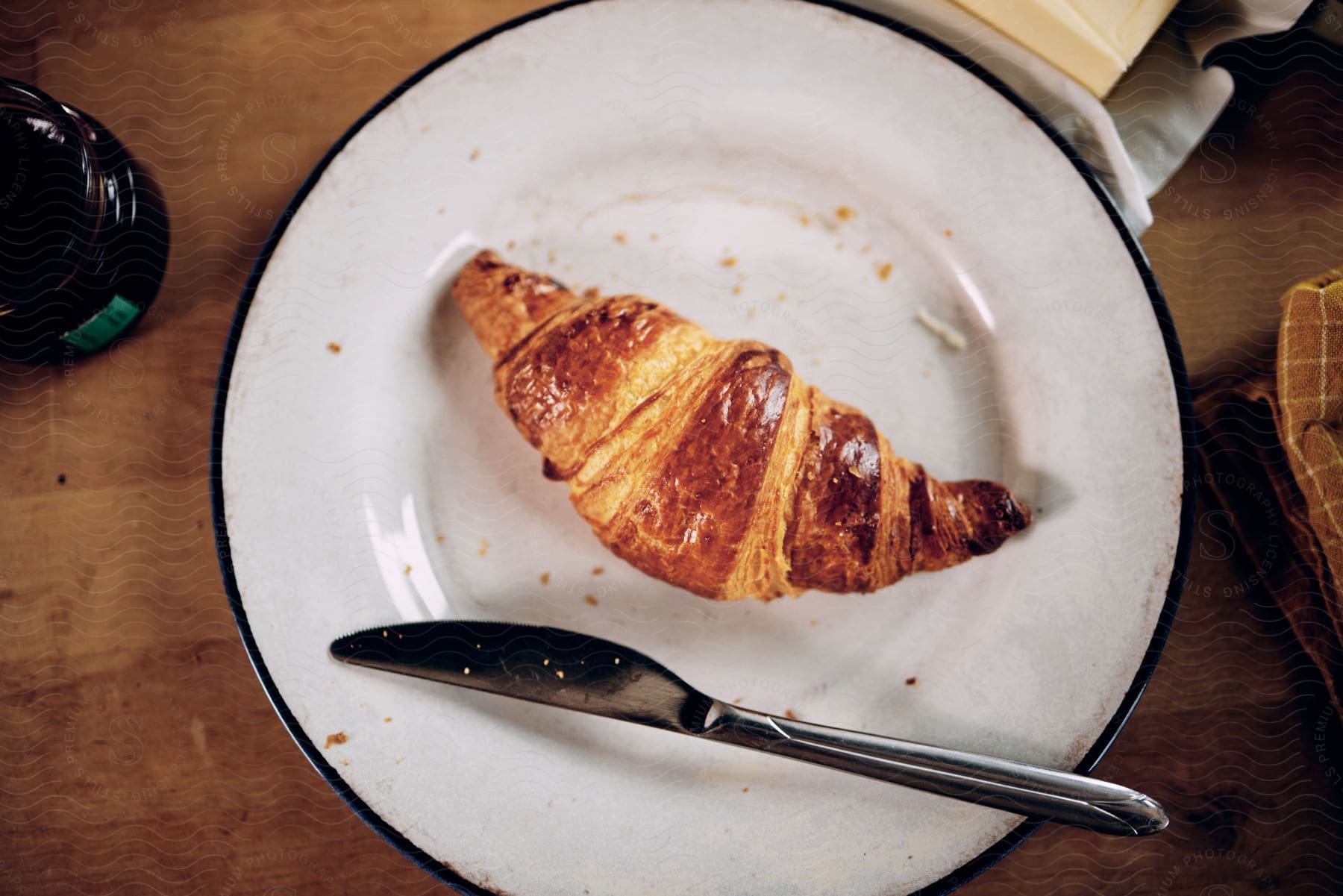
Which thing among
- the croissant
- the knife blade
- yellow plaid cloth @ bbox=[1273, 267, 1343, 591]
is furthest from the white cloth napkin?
the knife blade

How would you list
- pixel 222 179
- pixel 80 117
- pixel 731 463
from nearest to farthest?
pixel 731 463, pixel 80 117, pixel 222 179

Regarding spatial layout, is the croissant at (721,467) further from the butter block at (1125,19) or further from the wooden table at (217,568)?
the butter block at (1125,19)

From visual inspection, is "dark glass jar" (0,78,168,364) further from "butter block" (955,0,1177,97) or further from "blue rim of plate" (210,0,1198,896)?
"butter block" (955,0,1177,97)

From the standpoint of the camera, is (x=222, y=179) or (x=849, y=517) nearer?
(x=849, y=517)

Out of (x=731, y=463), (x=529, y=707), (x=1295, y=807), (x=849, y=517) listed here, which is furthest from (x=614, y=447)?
(x=1295, y=807)

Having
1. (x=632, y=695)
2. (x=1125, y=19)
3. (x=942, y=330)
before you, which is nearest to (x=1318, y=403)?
(x=942, y=330)

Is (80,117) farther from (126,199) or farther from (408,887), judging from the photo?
(408,887)

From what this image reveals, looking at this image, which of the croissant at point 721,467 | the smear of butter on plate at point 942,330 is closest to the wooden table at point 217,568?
the smear of butter on plate at point 942,330
